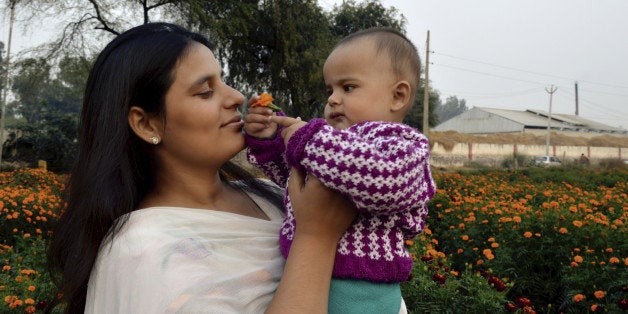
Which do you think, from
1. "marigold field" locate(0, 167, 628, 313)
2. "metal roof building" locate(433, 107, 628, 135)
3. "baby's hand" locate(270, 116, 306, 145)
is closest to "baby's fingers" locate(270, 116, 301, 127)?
"baby's hand" locate(270, 116, 306, 145)

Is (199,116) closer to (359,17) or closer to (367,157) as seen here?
(367,157)

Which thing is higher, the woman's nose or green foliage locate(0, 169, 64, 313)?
the woman's nose

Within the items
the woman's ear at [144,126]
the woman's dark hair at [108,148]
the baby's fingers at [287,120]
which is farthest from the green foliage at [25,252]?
the baby's fingers at [287,120]

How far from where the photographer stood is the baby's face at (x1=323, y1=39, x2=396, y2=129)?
1.64 meters

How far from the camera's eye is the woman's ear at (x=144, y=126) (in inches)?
60.7

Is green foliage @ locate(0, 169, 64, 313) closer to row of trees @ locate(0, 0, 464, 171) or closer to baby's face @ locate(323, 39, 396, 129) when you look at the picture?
baby's face @ locate(323, 39, 396, 129)

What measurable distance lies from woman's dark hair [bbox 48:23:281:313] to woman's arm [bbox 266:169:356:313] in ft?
1.56

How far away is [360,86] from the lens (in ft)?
5.44

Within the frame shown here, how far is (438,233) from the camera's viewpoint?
5.59m

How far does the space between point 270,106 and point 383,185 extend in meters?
0.55

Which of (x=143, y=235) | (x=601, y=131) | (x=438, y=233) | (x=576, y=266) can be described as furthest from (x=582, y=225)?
(x=601, y=131)

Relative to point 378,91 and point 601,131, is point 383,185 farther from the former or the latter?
point 601,131

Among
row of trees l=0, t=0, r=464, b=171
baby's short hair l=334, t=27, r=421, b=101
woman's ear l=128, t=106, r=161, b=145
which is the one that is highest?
row of trees l=0, t=0, r=464, b=171

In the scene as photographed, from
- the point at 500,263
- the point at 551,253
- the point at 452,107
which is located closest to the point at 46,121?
the point at 500,263
